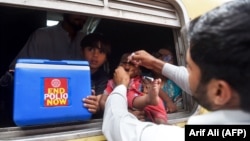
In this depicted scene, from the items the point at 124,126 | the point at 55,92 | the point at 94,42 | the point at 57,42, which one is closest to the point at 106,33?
the point at 94,42

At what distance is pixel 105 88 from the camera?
7.38 ft

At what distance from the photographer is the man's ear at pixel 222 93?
0.92 meters

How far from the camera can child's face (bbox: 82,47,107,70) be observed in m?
2.42

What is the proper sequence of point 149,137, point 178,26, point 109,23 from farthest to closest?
point 109,23 → point 178,26 → point 149,137

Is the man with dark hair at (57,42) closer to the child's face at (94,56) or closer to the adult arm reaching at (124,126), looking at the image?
the child's face at (94,56)

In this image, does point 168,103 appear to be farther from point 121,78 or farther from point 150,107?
point 121,78

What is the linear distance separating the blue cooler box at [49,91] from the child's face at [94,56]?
26.2 inches

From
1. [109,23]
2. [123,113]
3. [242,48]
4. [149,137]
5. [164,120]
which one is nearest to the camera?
[242,48]

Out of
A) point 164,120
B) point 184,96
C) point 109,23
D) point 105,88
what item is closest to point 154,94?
point 164,120

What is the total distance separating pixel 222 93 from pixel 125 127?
64 cm

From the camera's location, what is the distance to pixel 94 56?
7.97 ft

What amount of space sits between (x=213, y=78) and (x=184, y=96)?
5.46ft

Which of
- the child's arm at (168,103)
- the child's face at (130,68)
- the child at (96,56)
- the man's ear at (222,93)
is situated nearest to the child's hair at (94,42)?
the child at (96,56)

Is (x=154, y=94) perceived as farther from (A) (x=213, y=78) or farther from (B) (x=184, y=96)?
(A) (x=213, y=78)
